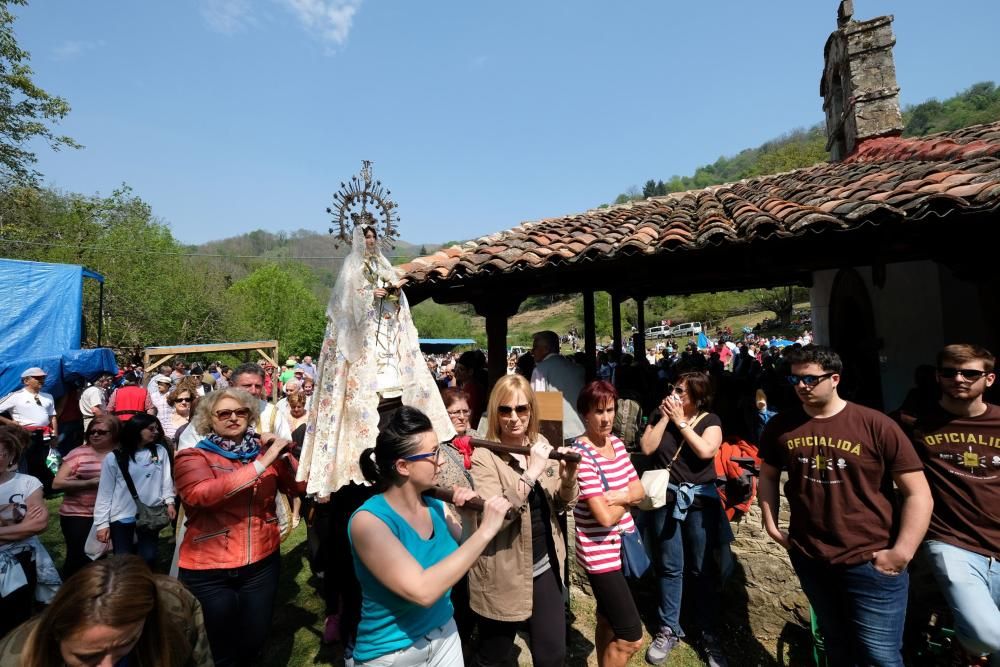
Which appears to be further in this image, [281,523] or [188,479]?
[281,523]

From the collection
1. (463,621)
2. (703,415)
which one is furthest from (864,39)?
(463,621)

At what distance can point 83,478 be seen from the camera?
3.82m

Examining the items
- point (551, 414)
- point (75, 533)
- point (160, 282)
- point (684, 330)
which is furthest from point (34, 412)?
point (684, 330)

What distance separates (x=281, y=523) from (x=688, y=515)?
9.29 ft

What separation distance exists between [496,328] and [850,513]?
11.9 feet

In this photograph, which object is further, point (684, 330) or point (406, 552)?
point (684, 330)

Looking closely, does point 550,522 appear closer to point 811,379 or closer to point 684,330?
point 811,379

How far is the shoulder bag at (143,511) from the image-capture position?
3488mm

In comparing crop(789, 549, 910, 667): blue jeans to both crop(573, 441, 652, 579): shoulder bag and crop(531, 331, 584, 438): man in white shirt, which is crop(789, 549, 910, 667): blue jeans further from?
crop(531, 331, 584, 438): man in white shirt

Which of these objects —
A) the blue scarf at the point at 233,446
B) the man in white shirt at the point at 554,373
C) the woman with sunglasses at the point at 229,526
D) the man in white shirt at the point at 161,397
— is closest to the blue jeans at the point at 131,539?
the woman with sunglasses at the point at 229,526

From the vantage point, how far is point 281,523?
10.6ft

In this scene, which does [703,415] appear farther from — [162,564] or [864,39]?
[864,39]

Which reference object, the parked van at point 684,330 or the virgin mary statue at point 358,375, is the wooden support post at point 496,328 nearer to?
the virgin mary statue at point 358,375

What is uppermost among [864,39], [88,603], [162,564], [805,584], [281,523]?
[864,39]
